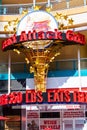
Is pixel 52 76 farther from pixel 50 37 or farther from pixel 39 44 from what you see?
pixel 50 37

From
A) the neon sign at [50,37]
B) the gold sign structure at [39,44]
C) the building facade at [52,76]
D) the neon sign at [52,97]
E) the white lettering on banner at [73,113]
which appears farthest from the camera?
the white lettering on banner at [73,113]

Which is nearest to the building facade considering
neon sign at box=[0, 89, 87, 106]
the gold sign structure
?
the gold sign structure

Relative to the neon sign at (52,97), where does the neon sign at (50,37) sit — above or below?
above

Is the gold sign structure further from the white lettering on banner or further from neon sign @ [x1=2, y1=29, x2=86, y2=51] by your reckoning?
the white lettering on banner

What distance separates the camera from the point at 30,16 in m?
23.5

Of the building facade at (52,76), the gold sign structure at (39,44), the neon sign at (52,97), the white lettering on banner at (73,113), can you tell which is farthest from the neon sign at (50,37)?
the white lettering on banner at (73,113)

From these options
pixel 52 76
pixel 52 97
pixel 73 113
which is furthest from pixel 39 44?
pixel 73 113

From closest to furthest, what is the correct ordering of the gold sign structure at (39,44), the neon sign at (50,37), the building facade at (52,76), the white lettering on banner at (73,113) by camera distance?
the neon sign at (50,37) < the gold sign structure at (39,44) < the building facade at (52,76) < the white lettering on banner at (73,113)

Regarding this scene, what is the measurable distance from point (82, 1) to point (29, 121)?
315 inches

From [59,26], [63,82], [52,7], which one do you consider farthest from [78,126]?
[52,7]

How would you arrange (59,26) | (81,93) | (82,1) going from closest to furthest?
(81,93)
(59,26)
(82,1)

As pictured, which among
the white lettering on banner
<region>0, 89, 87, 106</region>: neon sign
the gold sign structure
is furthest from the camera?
the white lettering on banner

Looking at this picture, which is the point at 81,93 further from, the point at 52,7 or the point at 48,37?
the point at 52,7

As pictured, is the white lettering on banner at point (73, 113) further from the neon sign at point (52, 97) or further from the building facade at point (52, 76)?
the neon sign at point (52, 97)
